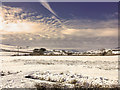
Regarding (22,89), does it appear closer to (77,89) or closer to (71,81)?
(77,89)

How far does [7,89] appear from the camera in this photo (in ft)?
24.4

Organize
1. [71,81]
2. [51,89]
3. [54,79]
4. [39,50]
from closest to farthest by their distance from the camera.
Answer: [51,89] < [71,81] < [54,79] < [39,50]

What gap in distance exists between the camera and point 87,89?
7.23 m

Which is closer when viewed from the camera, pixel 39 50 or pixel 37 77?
pixel 37 77

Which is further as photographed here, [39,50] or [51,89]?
[39,50]

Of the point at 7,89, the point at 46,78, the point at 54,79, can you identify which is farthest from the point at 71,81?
the point at 7,89

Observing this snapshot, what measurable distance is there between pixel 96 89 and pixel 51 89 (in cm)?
212

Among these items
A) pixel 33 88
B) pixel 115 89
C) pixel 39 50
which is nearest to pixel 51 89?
pixel 33 88

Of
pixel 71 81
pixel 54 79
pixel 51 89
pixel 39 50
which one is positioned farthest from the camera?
pixel 39 50

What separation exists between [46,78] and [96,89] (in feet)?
14.5

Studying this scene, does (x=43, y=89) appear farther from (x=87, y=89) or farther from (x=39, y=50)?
(x=39, y=50)

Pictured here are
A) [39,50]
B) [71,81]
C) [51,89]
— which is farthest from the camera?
[39,50]

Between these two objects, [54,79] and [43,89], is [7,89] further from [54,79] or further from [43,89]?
[54,79]

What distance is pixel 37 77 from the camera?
10922 mm
